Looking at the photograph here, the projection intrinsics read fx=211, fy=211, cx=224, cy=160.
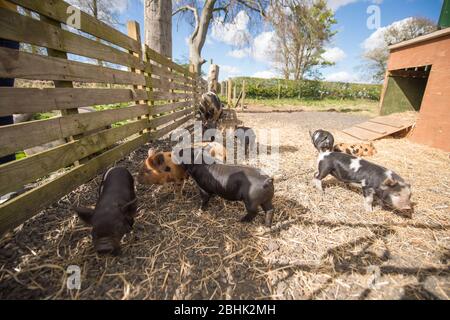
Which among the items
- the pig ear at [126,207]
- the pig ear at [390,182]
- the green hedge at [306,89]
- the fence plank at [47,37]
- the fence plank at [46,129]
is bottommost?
the pig ear at [126,207]

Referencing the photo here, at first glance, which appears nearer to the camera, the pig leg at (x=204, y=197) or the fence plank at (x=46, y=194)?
the fence plank at (x=46, y=194)

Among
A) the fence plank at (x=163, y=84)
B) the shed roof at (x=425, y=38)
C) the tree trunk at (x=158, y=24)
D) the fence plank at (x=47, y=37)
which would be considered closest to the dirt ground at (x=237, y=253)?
the fence plank at (x=47, y=37)

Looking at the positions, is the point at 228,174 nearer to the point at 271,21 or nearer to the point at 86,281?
the point at 86,281

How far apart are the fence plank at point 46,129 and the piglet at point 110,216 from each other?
0.76m

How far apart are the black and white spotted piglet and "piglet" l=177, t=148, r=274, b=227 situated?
149cm

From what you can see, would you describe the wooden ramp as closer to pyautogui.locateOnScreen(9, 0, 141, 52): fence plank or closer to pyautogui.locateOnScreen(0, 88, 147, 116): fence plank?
pyautogui.locateOnScreen(9, 0, 141, 52): fence plank

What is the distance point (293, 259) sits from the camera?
6.73ft

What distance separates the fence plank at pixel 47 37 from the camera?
1.81 m

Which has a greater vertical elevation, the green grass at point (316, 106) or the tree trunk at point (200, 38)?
the tree trunk at point (200, 38)

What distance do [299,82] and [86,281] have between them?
28.2 metres

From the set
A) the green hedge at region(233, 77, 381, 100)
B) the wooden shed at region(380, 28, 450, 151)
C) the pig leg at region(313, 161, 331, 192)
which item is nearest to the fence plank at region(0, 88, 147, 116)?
the pig leg at region(313, 161, 331, 192)
